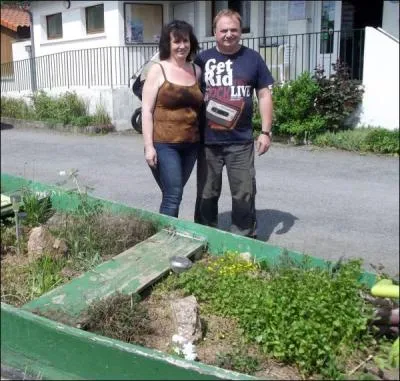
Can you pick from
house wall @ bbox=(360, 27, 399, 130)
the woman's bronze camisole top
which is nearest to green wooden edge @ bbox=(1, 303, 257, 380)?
the woman's bronze camisole top

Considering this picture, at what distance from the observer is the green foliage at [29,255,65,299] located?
3.25 metres

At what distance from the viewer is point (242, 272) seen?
3.44m

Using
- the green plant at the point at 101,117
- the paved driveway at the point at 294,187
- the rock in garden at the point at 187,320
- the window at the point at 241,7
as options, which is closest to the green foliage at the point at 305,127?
the paved driveway at the point at 294,187

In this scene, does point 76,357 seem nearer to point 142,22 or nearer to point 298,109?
point 298,109

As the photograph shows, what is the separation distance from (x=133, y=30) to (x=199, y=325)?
13200 millimetres

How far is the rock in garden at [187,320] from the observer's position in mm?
2859

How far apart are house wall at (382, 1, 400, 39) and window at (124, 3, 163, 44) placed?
5746 mm

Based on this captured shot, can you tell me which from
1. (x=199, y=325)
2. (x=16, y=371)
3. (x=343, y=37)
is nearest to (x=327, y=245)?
(x=199, y=325)

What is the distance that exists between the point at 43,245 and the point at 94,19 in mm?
13245

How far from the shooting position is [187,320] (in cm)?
289

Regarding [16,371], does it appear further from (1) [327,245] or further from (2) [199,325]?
(1) [327,245]

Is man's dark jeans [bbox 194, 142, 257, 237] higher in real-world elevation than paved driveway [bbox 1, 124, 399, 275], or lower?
higher

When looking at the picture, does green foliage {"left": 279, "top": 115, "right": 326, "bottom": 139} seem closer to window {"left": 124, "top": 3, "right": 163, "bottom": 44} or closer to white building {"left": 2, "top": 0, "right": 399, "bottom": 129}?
white building {"left": 2, "top": 0, "right": 399, "bottom": 129}

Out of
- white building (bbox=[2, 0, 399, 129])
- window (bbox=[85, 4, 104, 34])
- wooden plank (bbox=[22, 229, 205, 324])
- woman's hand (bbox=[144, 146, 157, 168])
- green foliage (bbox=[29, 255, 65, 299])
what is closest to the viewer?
wooden plank (bbox=[22, 229, 205, 324])
